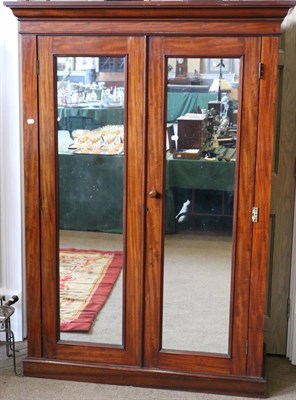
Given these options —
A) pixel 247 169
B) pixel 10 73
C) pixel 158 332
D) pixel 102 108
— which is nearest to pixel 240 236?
pixel 247 169

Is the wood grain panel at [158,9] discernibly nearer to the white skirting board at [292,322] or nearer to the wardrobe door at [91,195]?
the wardrobe door at [91,195]

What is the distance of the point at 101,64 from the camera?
2713 mm

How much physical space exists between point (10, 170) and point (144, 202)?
0.90 metres

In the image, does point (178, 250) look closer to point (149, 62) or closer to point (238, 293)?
point (238, 293)

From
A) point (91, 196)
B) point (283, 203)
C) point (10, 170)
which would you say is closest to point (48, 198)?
point (91, 196)

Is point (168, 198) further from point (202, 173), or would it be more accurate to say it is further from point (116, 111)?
point (116, 111)

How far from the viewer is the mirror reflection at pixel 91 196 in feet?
8.98

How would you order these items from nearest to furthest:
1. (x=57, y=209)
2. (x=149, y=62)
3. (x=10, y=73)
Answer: (x=149, y=62) → (x=57, y=209) → (x=10, y=73)

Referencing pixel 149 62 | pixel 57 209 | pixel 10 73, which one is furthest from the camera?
pixel 10 73

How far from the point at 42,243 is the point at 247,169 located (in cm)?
101

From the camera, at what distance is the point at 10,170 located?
Answer: 10.8 ft

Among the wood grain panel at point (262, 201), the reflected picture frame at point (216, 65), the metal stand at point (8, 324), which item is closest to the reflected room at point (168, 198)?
the reflected picture frame at point (216, 65)

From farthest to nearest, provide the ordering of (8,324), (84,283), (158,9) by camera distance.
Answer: (8,324) → (84,283) → (158,9)

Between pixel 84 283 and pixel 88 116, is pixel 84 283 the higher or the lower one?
the lower one
